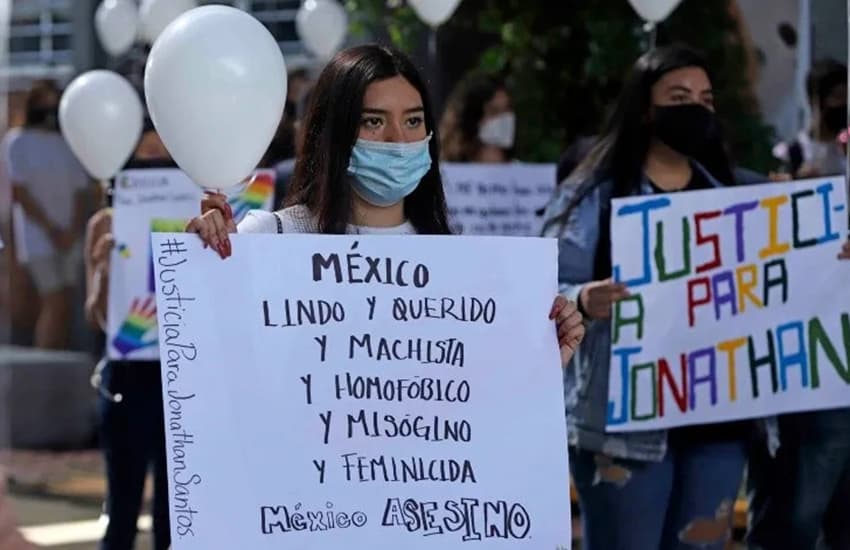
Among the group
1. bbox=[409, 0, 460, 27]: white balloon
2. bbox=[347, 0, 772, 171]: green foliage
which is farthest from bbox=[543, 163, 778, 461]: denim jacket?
bbox=[347, 0, 772, 171]: green foliage

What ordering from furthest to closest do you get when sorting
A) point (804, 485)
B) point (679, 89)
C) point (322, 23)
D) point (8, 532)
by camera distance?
point (322, 23)
point (804, 485)
point (679, 89)
point (8, 532)

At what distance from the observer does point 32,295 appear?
11414mm

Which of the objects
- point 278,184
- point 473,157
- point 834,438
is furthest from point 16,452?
point 834,438

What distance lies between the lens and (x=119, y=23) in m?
9.58

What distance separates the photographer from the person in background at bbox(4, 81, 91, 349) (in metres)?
10.5

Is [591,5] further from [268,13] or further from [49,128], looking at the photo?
[268,13]

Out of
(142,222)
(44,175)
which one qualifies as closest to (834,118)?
(142,222)

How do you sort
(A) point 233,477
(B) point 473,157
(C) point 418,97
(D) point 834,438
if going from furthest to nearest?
(B) point 473,157 → (D) point 834,438 → (C) point 418,97 → (A) point 233,477

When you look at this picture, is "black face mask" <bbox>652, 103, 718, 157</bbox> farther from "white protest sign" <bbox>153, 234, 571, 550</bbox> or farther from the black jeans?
the black jeans

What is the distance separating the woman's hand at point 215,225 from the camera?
343 centimetres

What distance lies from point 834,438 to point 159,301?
8.67ft

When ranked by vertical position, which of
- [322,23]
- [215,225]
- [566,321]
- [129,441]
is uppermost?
[322,23]

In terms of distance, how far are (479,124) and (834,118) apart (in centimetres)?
179

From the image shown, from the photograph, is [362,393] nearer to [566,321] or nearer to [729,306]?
[566,321]
